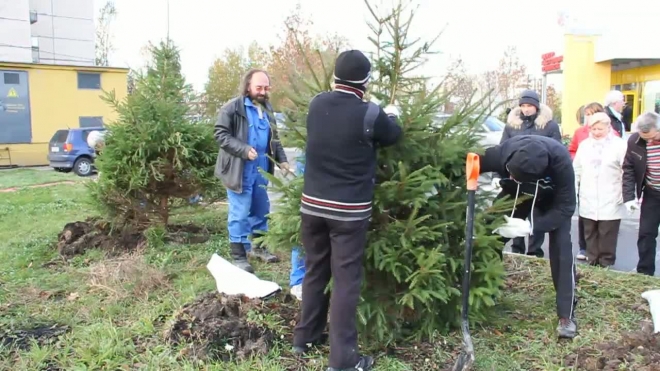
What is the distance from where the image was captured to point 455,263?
11.4ft

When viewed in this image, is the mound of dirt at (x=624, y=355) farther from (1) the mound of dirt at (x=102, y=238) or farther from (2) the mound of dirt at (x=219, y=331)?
(1) the mound of dirt at (x=102, y=238)

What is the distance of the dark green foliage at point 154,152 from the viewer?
5945 mm

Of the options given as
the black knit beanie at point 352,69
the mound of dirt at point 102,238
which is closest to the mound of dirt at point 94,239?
the mound of dirt at point 102,238

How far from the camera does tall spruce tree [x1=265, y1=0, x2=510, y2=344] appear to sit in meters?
3.35

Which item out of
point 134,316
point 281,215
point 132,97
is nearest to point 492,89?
point 281,215

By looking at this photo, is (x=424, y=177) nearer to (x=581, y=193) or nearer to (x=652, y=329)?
(x=652, y=329)

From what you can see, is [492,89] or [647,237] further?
[647,237]

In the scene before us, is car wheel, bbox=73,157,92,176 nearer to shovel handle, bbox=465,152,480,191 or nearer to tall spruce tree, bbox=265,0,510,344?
tall spruce tree, bbox=265,0,510,344

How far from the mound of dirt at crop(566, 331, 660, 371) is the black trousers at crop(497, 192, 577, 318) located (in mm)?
343

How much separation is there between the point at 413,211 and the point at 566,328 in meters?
1.33

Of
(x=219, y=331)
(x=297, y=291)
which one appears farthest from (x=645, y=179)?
(x=219, y=331)

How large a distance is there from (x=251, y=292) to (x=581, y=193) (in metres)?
3.69

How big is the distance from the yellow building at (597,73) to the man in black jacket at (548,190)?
21477 mm

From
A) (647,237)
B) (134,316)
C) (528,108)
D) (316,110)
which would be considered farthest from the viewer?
(528,108)
